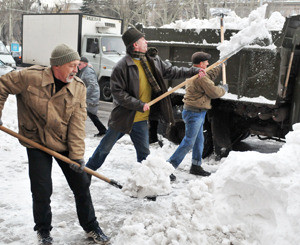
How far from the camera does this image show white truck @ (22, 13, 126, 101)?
13.2 meters

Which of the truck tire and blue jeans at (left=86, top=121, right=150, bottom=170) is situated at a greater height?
blue jeans at (left=86, top=121, right=150, bottom=170)

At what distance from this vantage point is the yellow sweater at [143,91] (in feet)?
14.3

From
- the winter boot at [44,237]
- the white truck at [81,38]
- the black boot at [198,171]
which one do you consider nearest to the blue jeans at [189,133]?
the black boot at [198,171]

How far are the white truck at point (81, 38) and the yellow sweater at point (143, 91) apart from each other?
27.6 ft

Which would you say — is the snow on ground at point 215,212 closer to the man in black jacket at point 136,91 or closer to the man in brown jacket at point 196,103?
the man in black jacket at point 136,91

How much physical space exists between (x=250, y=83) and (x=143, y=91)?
6.26 feet

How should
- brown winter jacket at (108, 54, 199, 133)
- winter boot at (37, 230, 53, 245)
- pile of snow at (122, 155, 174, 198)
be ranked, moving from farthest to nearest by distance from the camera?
1. brown winter jacket at (108, 54, 199, 133)
2. pile of snow at (122, 155, 174, 198)
3. winter boot at (37, 230, 53, 245)

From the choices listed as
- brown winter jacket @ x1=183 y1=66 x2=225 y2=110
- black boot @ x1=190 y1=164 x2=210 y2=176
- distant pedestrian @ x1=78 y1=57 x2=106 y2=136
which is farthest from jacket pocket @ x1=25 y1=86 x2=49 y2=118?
distant pedestrian @ x1=78 y1=57 x2=106 y2=136

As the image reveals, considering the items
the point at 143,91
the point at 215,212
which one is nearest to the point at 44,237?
the point at 215,212

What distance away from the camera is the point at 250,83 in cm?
556

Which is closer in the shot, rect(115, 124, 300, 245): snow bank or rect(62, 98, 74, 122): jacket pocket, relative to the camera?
rect(115, 124, 300, 245): snow bank

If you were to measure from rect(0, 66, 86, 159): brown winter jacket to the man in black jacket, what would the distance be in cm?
100

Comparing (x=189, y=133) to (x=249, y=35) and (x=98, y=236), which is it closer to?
(x=249, y=35)

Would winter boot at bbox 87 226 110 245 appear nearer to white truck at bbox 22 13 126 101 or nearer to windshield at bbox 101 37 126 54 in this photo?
white truck at bbox 22 13 126 101
